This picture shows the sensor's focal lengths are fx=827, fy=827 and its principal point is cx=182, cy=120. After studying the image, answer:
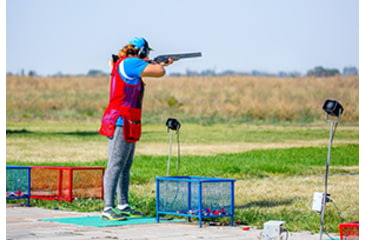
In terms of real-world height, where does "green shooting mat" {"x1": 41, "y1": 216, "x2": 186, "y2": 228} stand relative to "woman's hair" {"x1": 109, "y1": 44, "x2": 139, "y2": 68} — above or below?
below

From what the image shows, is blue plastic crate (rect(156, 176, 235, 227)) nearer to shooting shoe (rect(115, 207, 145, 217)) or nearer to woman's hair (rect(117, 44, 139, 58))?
shooting shoe (rect(115, 207, 145, 217))

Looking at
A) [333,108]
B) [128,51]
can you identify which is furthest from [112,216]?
[333,108]

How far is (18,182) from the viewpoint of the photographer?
12.0 metres

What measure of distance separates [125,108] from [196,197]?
4.60 feet

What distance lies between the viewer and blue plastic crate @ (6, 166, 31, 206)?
39.3ft

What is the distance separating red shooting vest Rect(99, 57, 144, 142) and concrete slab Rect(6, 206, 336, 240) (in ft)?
3.96

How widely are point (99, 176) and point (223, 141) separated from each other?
59.1 ft

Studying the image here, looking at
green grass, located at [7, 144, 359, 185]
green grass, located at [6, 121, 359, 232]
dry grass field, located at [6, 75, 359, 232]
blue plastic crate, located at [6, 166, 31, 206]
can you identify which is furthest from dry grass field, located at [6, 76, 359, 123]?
blue plastic crate, located at [6, 166, 31, 206]

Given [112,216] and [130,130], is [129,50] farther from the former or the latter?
[112,216]

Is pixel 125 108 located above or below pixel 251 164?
above

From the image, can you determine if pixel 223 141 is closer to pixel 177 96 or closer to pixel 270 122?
pixel 270 122

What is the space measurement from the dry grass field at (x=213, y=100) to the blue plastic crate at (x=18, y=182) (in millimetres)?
28063

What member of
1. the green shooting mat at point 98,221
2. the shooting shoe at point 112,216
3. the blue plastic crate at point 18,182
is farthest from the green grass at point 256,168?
the shooting shoe at point 112,216

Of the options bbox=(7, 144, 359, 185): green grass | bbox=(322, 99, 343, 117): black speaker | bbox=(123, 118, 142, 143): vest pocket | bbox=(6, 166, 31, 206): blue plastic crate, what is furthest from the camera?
bbox=(7, 144, 359, 185): green grass
